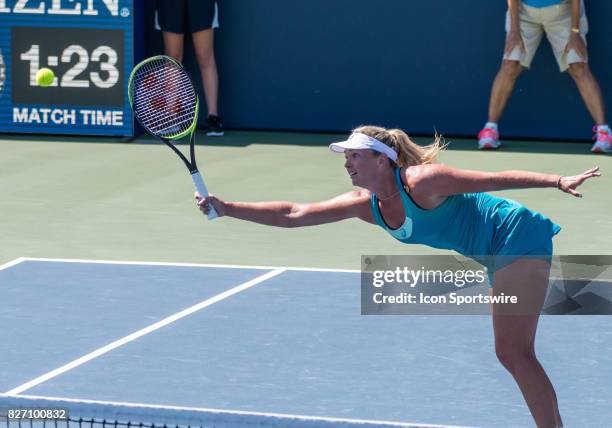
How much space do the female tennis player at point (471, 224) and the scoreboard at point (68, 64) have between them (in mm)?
8258

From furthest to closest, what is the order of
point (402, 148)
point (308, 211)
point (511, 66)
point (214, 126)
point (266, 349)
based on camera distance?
point (214, 126)
point (511, 66)
point (266, 349)
point (308, 211)
point (402, 148)

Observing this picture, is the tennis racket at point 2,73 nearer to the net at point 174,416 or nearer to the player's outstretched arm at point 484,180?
the player's outstretched arm at point 484,180

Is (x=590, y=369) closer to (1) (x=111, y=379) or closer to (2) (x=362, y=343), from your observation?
(2) (x=362, y=343)

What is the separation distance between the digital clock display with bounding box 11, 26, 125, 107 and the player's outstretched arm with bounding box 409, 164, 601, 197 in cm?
876

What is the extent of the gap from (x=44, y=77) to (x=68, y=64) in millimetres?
477

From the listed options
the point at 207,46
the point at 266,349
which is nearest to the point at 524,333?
the point at 266,349

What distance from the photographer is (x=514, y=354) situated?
556 cm

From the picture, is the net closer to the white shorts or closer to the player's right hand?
the player's right hand

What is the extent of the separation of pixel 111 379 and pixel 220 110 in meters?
8.08

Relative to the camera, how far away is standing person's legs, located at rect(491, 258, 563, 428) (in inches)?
219

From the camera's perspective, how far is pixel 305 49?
46.7ft

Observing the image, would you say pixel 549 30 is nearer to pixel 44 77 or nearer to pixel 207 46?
pixel 207 46

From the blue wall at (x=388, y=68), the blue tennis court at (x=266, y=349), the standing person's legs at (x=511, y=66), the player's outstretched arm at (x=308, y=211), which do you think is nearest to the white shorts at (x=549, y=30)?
the standing person's legs at (x=511, y=66)

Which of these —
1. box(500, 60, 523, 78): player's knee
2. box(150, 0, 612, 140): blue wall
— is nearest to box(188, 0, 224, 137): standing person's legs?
box(150, 0, 612, 140): blue wall
